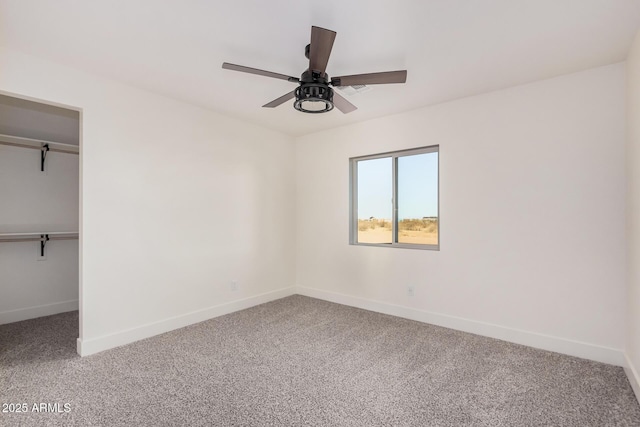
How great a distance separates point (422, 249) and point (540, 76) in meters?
1.93

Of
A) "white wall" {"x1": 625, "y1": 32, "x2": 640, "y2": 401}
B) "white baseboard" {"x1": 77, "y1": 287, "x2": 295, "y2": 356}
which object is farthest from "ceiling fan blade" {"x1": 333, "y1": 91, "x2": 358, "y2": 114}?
"white baseboard" {"x1": 77, "y1": 287, "x2": 295, "y2": 356}

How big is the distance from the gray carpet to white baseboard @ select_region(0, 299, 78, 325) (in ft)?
0.59

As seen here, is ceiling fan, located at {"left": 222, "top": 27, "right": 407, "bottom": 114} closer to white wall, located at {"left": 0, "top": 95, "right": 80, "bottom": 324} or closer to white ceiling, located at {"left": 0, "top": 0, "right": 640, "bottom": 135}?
white ceiling, located at {"left": 0, "top": 0, "right": 640, "bottom": 135}

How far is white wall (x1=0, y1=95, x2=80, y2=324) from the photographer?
3379 mm

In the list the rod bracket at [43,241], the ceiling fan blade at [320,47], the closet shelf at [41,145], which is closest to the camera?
the ceiling fan blade at [320,47]

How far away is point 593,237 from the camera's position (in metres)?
2.54

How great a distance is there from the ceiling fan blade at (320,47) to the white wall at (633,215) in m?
2.06

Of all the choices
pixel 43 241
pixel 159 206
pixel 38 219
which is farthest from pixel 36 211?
pixel 159 206

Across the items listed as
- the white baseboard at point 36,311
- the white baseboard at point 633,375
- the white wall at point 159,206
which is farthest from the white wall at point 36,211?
the white baseboard at point 633,375

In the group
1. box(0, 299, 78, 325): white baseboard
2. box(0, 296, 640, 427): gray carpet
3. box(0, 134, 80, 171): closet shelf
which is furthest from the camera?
box(0, 299, 78, 325): white baseboard

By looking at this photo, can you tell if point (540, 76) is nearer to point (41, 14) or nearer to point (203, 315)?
point (41, 14)

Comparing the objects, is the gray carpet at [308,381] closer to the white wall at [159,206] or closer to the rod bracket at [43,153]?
the white wall at [159,206]

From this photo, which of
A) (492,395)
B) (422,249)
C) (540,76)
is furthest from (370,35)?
(492,395)

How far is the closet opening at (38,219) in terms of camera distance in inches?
132
